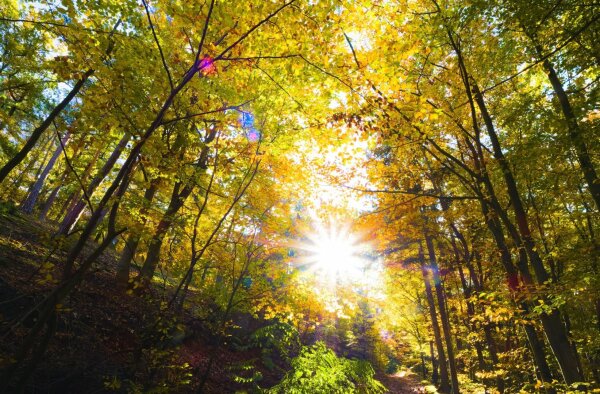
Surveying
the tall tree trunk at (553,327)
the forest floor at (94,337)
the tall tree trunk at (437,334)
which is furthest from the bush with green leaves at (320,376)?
the tall tree trunk at (437,334)

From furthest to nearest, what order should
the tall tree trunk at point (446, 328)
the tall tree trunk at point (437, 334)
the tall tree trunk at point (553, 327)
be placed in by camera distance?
the tall tree trunk at point (437, 334), the tall tree trunk at point (446, 328), the tall tree trunk at point (553, 327)

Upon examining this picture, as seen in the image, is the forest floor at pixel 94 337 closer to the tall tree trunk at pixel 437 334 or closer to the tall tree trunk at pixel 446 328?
the tall tree trunk at pixel 446 328

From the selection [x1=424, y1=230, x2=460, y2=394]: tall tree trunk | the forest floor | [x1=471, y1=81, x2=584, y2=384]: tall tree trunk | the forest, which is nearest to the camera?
the forest

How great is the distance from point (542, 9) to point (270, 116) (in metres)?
4.36

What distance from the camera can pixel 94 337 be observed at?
19.9 ft

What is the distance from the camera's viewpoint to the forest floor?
13.3 ft

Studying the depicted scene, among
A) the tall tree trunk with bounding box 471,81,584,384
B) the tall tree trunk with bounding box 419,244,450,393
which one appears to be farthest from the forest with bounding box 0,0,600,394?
the tall tree trunk with bounding box 419,244,450,393

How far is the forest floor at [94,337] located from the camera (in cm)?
405

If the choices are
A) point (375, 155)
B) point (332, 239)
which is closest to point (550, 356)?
point (332, 239)

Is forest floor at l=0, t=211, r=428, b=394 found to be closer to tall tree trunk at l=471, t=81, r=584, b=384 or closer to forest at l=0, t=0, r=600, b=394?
forest at l=0, t=0, r=600, b=394

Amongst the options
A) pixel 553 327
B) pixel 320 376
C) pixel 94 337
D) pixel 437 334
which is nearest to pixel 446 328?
pixel 437 334

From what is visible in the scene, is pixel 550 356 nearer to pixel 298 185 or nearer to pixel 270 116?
pixel 298 185

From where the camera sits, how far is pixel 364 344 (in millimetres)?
23781

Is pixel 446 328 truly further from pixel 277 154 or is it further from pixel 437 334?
pixel 277 154
